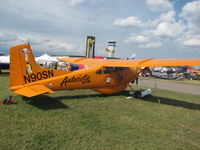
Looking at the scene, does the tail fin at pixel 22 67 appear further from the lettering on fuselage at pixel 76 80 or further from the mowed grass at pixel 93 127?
the lettering on fuselage at pixel 76 80

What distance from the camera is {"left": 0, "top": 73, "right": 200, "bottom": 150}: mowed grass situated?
12.6 ft

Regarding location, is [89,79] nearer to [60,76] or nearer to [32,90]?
[60,76]

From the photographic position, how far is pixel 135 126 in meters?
A: 5.05

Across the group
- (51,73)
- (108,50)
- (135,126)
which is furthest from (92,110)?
(108,50)

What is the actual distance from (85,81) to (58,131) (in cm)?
416

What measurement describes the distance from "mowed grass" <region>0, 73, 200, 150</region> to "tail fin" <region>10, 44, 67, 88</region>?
104cm

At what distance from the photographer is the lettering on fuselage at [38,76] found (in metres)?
6.59

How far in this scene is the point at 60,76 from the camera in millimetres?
7383

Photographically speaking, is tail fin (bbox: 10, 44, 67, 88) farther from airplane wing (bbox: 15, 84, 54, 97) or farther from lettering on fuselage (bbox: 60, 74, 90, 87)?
lettering on fuselage (bbox: 60, 74, 90, 87)

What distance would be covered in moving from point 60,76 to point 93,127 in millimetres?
3537

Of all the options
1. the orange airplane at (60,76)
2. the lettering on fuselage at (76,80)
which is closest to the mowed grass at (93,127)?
the orange airplane at (60,76)

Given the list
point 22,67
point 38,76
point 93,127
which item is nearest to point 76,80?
point 38,76

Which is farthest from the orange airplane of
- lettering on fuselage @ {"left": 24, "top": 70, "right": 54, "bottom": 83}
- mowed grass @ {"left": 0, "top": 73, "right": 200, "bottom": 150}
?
mowed grass @ {"left": 0, "top": 73, "right": 200, "bottom": 150}

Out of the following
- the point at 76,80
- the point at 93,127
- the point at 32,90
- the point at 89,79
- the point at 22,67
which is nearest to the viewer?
the point at 93,127
